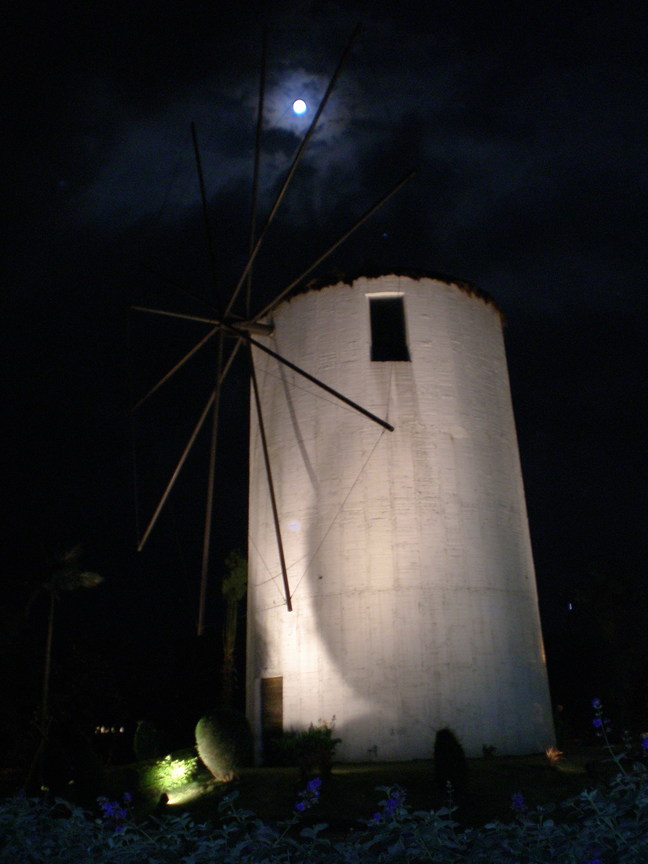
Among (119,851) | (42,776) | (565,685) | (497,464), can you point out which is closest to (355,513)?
(497,464)

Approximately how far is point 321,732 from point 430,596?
4.18 meters

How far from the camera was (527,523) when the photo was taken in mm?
23797

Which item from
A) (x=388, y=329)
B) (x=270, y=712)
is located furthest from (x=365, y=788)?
(x=388, y=329)

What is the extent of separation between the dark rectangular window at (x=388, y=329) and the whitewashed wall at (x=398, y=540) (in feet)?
1.84

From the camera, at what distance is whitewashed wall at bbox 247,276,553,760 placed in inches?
795

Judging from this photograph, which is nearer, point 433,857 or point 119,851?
point 433,857

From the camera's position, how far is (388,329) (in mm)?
25156

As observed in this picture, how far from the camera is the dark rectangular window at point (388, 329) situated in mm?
24047

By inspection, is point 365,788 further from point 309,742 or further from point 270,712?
point 270,712

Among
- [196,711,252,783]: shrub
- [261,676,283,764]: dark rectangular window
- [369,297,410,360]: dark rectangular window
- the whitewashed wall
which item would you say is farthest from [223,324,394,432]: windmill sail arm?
[196,711,252,783]: shrub

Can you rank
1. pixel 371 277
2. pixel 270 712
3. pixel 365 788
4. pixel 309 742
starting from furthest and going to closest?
pixel 371 277 < pixel 270 712 < pixel 309 742 < pixel 365 788

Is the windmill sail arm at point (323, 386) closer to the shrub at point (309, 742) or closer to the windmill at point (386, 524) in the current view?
the windmill at point (386, 524)

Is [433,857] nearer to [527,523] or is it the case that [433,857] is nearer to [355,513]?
[355,513]

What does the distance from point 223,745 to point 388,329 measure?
1290cm
